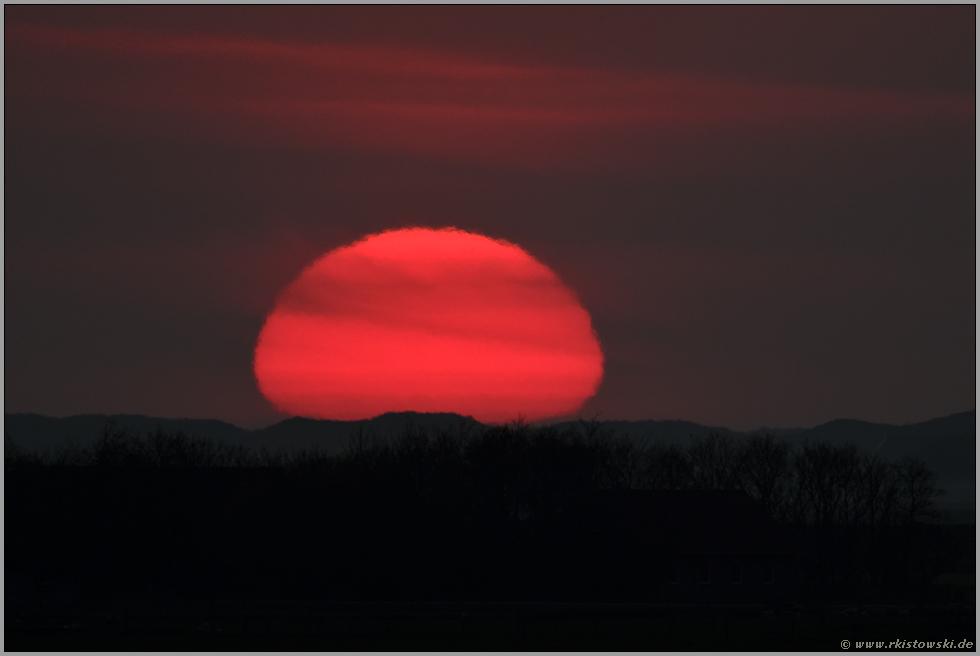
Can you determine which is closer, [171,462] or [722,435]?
[171,462]

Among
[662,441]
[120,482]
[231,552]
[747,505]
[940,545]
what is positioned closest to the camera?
[231,552]

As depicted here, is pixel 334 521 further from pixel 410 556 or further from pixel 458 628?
pixel 458 628

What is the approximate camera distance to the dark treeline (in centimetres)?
5938

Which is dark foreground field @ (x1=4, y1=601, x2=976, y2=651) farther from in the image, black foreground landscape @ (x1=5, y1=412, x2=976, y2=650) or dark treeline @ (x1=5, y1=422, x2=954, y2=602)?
dark treeline @ (x1=5, y1=422, x2=954, y2=602)

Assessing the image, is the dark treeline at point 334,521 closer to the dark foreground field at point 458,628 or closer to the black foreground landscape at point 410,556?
the black foreground landscape at point 410,556

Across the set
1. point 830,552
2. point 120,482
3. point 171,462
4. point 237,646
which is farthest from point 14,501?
point 830,552

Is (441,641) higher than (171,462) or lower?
lower

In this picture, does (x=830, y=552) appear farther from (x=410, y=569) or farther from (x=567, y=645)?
(x=567, y=645)

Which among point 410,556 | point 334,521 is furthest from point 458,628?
point 334,521

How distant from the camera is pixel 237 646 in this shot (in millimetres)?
40438

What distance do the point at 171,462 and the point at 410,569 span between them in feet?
62.4

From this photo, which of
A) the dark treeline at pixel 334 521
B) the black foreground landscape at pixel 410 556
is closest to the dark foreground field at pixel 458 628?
the black foreground landscape at pixel 410 556

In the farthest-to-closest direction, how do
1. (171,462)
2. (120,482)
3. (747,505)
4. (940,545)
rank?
1. (940,545)
2. (747,505)
3. (171,462)
4. (120,482)

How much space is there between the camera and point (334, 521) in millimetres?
60156
